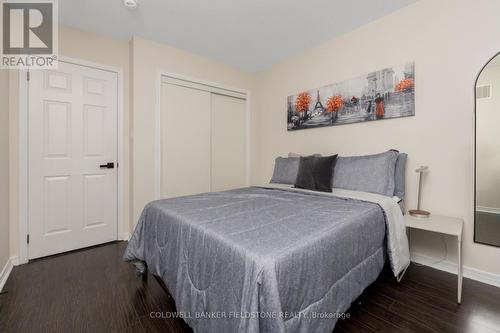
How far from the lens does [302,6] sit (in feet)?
7.14

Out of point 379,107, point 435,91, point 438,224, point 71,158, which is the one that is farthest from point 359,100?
point 71,158

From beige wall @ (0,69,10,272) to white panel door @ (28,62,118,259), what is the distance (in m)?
0.19

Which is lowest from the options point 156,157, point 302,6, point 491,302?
point 491,302

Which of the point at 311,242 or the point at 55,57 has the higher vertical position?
the point at 55,57

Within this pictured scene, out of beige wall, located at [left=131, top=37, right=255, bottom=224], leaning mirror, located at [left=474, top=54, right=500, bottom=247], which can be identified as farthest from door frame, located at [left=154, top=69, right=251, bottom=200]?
leaning mirror, located at [left=474, top=54, right=500, bottom=247]

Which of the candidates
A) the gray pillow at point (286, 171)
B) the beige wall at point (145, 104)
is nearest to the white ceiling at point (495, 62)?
the gray pillow at point (286, 171)

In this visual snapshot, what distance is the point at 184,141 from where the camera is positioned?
3115 mm

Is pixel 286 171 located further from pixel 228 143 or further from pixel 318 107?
pixel 228 143

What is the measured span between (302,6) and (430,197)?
219 cm

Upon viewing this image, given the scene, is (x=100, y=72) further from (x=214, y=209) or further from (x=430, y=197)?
(x=430, y=197)

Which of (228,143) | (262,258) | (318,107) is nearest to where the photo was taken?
(262,258)

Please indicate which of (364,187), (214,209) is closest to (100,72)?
(214,209)

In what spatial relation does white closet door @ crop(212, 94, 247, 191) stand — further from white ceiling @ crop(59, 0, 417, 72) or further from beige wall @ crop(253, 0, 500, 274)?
beige wall @ crop(253, 0, 500, 274)

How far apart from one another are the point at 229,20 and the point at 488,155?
2678 mm
